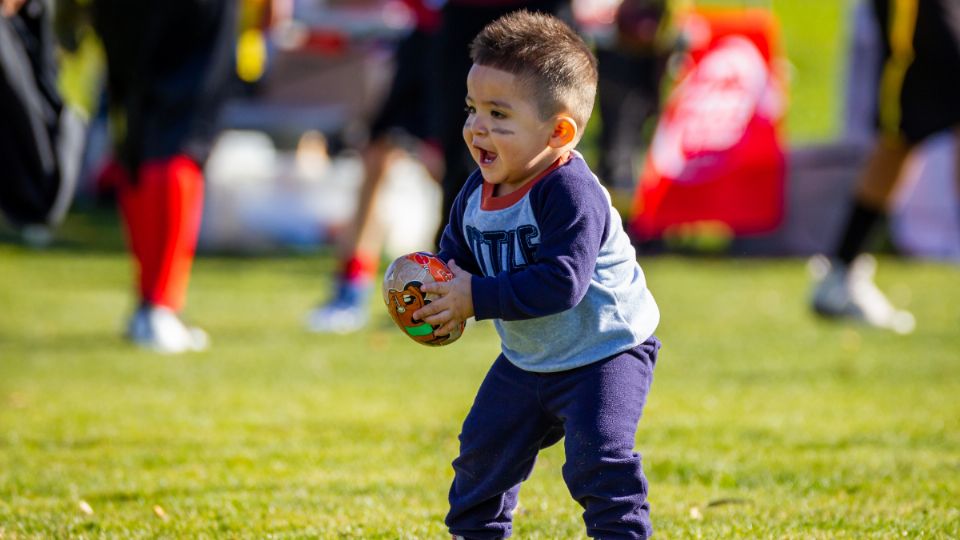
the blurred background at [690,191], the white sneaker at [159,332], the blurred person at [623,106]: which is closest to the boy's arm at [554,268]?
the white sneaker at [159,332]

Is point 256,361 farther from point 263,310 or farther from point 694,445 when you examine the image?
point 694,445

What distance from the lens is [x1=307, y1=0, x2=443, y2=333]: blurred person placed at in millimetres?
6195

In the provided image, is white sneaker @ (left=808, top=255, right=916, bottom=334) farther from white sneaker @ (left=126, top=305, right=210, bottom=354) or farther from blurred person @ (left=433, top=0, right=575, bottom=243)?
white sneaker @ (left=126, top=305, right=210, bottom=354)

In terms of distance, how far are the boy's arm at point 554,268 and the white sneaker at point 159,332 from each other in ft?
10.8

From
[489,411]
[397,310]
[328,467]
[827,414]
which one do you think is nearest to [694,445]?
[827,414]

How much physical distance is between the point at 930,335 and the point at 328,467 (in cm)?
342

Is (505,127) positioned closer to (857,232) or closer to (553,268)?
(553,268)

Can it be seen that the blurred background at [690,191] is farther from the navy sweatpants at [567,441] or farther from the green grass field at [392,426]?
the navy sweatpants at [567,441]

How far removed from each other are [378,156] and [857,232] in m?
2.27

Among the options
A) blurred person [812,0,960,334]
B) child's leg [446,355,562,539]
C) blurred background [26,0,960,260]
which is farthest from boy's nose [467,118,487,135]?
blurred background [26,0,960,260]

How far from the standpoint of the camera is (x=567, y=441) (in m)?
2.49

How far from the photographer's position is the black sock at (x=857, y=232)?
617 cm

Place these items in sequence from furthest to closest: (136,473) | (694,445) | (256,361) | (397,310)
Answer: (256,361) → (694,445) → (136,473) → (397,310)

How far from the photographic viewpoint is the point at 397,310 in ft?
8.04
